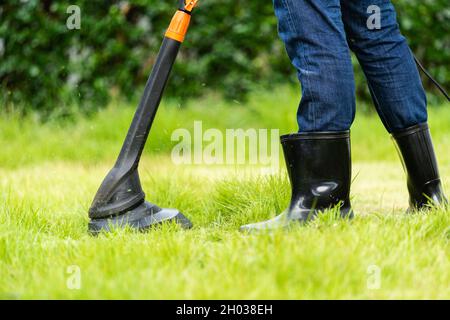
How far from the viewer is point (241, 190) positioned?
7.80ft

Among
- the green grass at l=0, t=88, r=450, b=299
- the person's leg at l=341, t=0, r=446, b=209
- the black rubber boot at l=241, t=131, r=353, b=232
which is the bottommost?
the green grass at l=0, t=88, r=450, b=299

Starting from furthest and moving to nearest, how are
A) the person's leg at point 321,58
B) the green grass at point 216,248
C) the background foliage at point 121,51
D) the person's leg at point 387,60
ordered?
the background foliage at point 121,51 → the person's leg at point 387,60 → the person's leg at point 321,58 → the green grass at point 216,248

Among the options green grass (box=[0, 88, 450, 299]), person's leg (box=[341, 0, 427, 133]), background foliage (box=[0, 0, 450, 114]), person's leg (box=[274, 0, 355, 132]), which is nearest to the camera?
green grass (box=[0, 88, 450, 299])

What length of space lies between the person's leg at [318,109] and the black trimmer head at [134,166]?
35 centimetres

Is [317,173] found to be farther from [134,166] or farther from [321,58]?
[134,166]

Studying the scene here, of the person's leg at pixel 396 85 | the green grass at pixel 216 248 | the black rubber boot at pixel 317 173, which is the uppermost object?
the person's leg at pixel 396 85

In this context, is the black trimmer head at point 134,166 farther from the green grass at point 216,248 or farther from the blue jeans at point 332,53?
the blue jeans at point 332,53

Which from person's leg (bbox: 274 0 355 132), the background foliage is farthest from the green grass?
the background foliage

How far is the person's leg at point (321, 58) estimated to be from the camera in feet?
6.16

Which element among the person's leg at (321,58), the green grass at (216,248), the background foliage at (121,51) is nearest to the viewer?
the green grass at (216,248)

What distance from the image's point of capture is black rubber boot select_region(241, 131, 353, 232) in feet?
6.35

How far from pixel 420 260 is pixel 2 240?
1095 millimetres

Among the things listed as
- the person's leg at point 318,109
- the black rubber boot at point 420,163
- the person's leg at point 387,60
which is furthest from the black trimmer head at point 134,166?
the black rubber boot at point 420,163

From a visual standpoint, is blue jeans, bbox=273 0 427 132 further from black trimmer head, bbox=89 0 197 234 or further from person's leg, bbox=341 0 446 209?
black trimmer head, bbox=89 0 197 234
